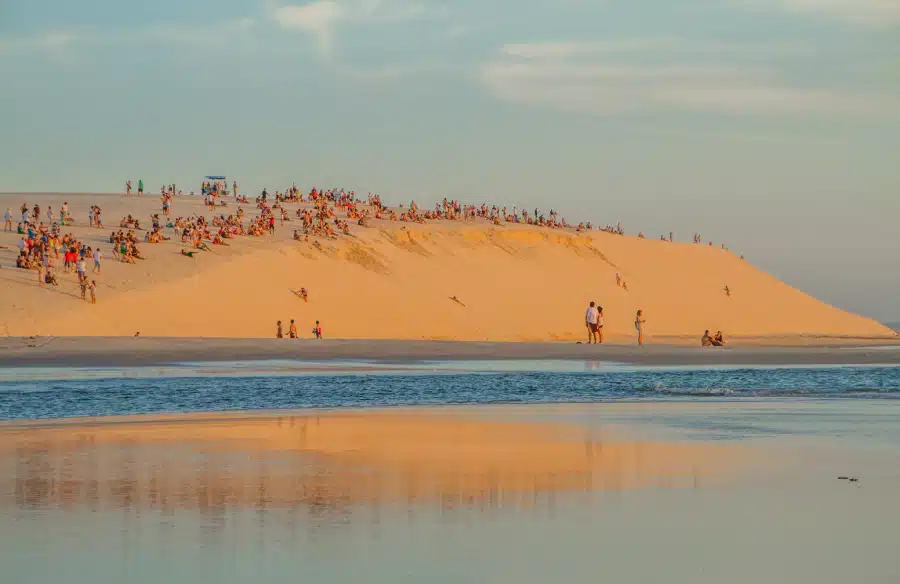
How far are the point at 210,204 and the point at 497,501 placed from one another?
2342 inches

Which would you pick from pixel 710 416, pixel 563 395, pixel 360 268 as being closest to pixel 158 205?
pixel 360 268

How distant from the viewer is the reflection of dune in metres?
9.38

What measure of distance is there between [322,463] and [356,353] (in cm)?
2430

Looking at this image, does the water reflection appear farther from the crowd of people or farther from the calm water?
the crowd of people

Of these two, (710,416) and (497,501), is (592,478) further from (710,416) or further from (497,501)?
(710,416)

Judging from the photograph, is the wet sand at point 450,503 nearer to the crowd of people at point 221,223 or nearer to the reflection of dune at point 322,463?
the reflection of dune at point 322,463

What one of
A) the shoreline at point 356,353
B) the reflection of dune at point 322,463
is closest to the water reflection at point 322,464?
the reflection of dune at point 322,463

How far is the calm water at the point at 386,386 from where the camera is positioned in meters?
19.2

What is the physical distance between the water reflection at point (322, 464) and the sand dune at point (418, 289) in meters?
28.9

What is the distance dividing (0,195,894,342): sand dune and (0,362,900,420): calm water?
17169 mm

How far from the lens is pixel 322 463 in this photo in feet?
37.2

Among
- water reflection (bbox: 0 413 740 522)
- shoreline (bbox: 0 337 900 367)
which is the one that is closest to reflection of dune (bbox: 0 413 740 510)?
water reflection (bbox: 0 413 740 522)

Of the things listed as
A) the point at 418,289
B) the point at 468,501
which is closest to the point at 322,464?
the point at 468,501

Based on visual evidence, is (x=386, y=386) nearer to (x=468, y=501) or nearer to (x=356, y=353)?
(x=356, y=353)
